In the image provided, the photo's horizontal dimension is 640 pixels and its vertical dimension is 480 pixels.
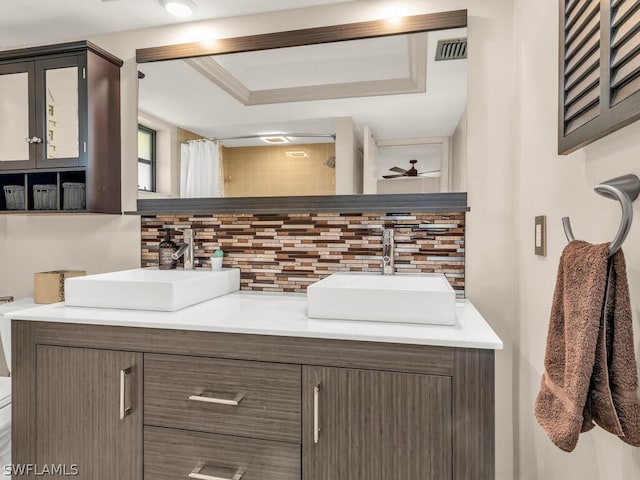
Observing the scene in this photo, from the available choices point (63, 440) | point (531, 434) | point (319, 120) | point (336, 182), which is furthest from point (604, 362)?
point (63, 440)

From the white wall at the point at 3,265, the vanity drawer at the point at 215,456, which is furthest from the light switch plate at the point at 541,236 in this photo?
the white wall at the point at 3,265

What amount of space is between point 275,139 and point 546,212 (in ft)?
3.98

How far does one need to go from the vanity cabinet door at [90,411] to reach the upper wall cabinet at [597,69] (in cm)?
149

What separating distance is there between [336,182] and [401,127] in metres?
0.38

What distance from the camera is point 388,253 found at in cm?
189

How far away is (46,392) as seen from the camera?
1.52 m

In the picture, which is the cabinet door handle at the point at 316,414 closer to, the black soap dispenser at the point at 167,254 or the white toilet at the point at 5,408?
the black soap dispenser at the point at 167,254

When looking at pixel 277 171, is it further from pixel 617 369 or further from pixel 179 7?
pixel 617 369

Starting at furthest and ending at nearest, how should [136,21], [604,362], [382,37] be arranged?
[136,21], [382,37], [604,362]

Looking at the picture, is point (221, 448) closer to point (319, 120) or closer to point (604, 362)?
point (604, 362)

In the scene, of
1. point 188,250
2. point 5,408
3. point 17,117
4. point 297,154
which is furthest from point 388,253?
point 17,117

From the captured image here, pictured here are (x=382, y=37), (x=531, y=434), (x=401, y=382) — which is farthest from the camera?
(x=382, y=37)

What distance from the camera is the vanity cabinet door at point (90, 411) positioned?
1.44 metres

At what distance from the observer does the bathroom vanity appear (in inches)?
47.9
